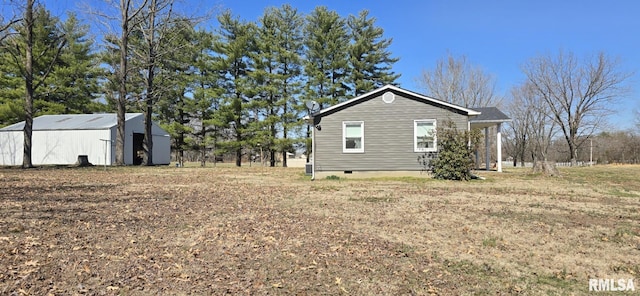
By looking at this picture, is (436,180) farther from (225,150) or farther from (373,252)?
(225,150)

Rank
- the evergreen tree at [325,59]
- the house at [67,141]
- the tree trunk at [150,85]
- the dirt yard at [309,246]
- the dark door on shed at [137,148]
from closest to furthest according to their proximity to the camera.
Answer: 1. the dirt yard at [309,246]
2. the tree trunk at [150,85]
3. the house at [67,141]
4. the dark door on shed at [137,148]
5. the evergreen tree at [325,59]

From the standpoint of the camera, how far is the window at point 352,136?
50.8 feet

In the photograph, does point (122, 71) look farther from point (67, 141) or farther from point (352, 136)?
point (352, 136)

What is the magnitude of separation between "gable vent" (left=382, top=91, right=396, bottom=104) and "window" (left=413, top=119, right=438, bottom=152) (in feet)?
4.08

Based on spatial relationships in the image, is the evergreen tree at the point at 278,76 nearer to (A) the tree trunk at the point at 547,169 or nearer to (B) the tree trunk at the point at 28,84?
(B) the tree trunk at the point at 28,84

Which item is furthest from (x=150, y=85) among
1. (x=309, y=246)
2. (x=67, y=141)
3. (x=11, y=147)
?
(x=309, y=246)

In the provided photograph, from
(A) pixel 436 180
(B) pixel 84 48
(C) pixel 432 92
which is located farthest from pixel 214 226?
(C) pixel 432 92

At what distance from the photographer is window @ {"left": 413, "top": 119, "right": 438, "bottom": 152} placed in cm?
1506

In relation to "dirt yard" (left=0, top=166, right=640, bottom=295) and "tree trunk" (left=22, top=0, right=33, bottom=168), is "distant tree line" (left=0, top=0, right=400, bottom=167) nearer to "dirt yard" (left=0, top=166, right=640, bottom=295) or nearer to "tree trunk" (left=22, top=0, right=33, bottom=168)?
"tree trunk" (left=22, top=0, right=33, bottom=168)

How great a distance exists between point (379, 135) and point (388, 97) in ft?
5.04

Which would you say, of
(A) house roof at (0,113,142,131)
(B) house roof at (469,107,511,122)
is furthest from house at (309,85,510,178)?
(A) house roof at (0,113,142,131)

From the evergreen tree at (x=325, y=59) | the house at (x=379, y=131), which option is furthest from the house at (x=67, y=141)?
the house at (x=379, y=131)

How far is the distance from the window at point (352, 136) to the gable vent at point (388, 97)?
4.36 ft

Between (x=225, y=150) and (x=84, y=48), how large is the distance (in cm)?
1496
